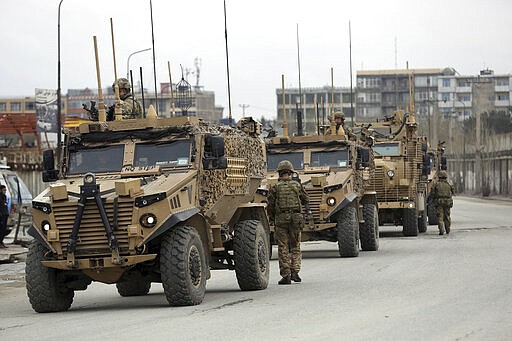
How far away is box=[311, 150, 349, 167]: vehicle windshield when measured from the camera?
2470 centimetres

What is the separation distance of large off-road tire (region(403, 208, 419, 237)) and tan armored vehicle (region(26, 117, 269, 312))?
556 inches

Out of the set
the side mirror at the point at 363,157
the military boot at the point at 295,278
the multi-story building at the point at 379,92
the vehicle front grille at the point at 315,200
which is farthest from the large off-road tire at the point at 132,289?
the multi-story building at the point at 379,92

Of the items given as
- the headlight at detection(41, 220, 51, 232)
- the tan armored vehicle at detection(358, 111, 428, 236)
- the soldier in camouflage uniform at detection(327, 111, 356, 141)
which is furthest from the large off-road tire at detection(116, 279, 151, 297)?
the tan armored vehicle at detection(358, 111, 428, 236)

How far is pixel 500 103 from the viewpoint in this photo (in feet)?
613

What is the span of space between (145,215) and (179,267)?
0.71 m

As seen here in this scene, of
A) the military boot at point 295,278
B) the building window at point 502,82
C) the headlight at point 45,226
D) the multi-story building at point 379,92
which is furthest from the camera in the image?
the building window at point 502,82

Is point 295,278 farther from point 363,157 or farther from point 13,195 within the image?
point 13,195

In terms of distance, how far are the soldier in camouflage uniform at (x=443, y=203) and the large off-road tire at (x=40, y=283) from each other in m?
18.7

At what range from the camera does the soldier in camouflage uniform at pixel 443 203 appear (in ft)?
105

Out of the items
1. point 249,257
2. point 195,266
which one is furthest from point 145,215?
point 249,257

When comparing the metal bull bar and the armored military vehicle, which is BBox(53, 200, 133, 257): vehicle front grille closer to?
the metal bull bar

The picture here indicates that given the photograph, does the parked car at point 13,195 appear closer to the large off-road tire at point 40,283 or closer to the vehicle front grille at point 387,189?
the vehicle front grille at point 387,189

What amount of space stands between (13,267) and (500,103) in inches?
6619

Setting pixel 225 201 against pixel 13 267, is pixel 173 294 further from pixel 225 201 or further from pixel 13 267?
pixel 13 267
